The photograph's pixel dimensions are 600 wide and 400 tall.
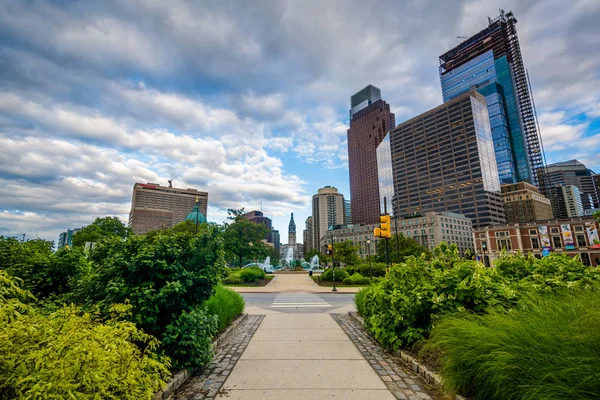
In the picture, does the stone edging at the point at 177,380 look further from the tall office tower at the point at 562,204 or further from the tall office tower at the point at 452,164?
the tall office tower at the point at 562,204

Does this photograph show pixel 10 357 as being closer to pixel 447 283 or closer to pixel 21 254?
pixel 21 254

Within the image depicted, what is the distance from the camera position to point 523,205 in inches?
5630

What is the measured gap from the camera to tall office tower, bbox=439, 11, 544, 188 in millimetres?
170125

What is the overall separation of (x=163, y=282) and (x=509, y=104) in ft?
736

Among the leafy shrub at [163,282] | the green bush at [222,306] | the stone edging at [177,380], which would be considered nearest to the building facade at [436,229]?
the green bush at [222,306]

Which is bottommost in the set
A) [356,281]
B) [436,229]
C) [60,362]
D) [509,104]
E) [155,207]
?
[356,281]

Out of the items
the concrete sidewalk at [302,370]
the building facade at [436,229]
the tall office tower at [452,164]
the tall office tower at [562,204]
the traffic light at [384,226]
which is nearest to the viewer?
the concrete sidewalk at [302,370]

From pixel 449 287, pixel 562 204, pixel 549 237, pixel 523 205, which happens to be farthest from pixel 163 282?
pixel 562 204

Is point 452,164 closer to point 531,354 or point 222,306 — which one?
point 222,306

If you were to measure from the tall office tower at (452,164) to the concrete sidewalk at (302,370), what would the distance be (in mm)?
122892

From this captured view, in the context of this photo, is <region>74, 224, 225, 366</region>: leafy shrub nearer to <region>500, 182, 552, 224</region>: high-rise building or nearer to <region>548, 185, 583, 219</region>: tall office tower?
<region>500, 182, 552, 224</region>: high-rise building

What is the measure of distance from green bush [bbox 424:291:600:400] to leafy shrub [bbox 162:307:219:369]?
406 cm

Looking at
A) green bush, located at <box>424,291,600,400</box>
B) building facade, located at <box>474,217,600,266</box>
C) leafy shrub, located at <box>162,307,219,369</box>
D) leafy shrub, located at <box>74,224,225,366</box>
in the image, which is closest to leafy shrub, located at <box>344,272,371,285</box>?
leafy shrub, located at <box>74,224,225,366</box>

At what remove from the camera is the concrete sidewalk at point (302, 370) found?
4.23 metres
